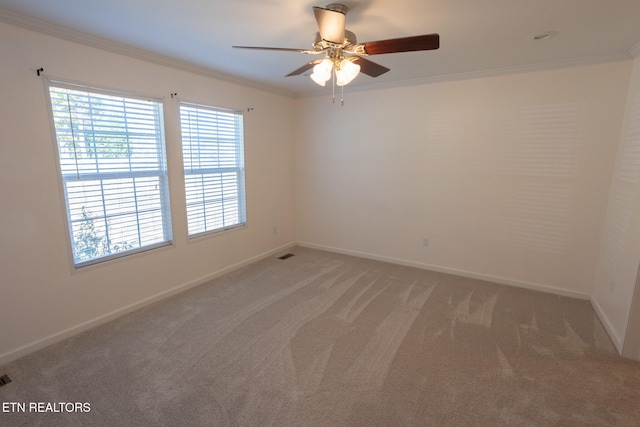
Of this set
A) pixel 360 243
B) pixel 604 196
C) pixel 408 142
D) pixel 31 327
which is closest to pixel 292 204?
pixel 360 243

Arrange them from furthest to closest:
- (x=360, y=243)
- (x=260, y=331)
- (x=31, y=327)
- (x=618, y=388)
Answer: (x=360, y=243), (x=260, y=331), (x=31, y=327), (x=618, y=388)

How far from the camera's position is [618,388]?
2012 mm

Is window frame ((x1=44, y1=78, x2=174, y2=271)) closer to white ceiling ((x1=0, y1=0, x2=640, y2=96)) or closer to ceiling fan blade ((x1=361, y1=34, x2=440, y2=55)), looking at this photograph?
white ceiling ((x1=0, y1=0, x2=640, y2=96))

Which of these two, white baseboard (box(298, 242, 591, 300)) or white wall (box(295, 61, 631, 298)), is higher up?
white wall (box(295, 61, 631, 298))

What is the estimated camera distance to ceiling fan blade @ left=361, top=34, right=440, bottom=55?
1628mm

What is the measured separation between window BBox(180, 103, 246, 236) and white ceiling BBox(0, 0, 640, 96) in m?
0.63

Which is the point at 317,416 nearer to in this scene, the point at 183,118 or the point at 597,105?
the point at 183,118

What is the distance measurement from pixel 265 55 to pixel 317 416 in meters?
2.92

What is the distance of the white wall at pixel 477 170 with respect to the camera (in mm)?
3107

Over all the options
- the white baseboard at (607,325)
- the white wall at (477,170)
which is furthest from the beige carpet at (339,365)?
the white wall at (477,170)

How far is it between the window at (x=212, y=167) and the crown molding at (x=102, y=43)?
0.38 meters

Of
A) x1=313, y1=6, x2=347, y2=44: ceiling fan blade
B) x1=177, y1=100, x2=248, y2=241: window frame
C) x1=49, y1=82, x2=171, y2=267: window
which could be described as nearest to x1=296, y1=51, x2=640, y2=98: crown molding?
x1=177, y1=100, x2=248, y2=241: window frame

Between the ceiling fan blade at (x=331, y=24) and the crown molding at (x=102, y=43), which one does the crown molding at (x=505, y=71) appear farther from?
the ceiling fan blade at (x=331, y=24)

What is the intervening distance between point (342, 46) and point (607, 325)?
3.26m
